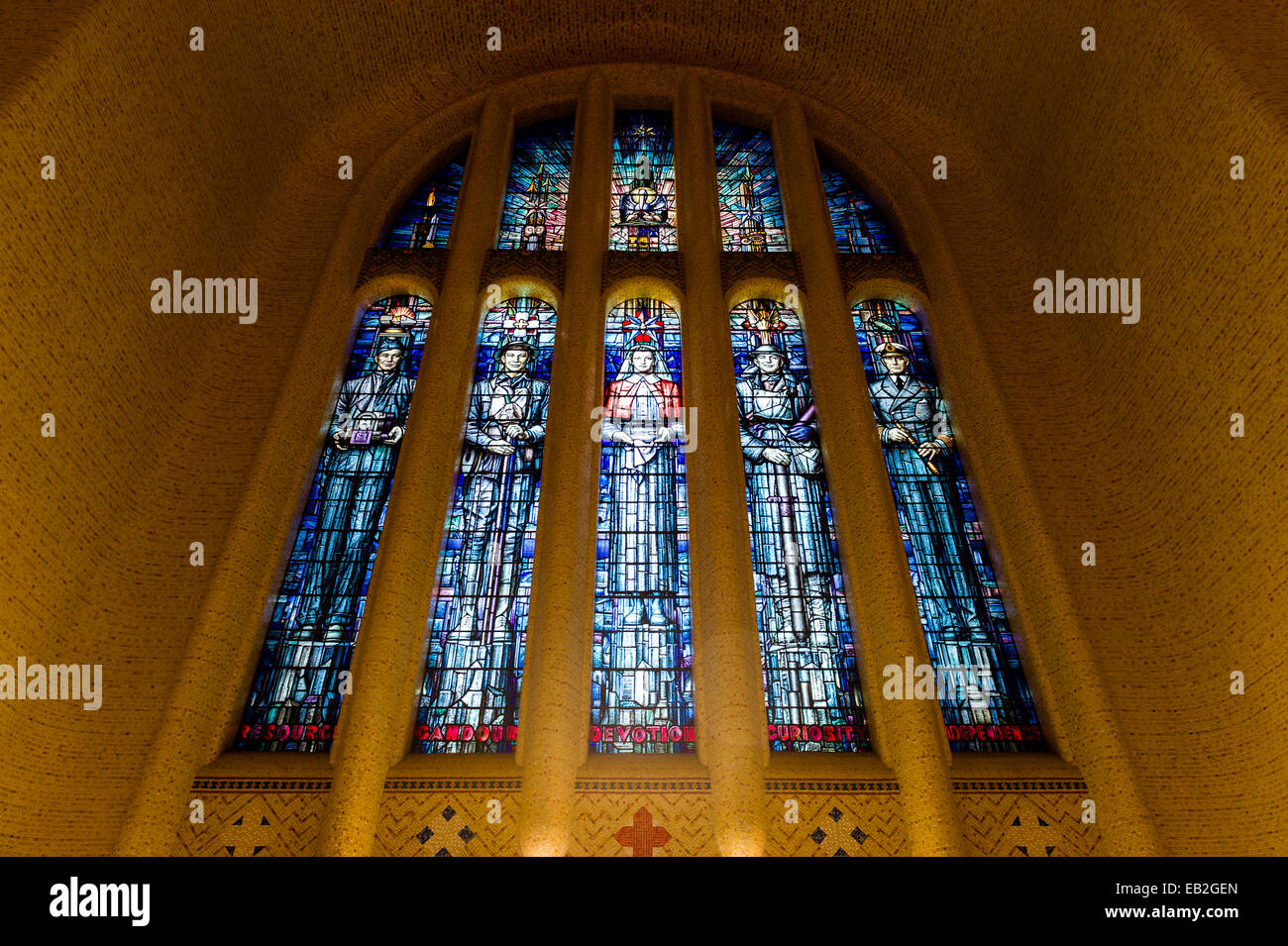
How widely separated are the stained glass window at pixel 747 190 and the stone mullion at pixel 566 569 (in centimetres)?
161

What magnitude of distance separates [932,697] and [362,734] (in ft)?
12.3

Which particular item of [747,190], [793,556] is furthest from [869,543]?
[747,190]

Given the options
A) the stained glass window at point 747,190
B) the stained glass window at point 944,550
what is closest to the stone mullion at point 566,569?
the stained glass window at point 747,190

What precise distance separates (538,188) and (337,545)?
5.14 meters

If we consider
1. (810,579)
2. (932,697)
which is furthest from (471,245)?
(932,697)

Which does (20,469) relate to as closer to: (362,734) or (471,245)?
(362,734)

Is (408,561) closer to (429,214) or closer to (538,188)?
(429,214)

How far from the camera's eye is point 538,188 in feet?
35.4

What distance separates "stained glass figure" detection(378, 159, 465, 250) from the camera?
10148 mm

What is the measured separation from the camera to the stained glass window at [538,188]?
10102 millimetres

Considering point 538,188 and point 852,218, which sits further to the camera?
point 538,188

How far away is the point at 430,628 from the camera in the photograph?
7055 millimetres

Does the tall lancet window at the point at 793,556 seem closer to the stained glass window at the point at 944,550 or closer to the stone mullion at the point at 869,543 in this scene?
the stone mullion at the point at 869,543

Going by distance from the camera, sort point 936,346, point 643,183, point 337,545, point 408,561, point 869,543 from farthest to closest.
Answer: point 643,183
point 936,346
point 337,545
point 869,543
point 408,561
